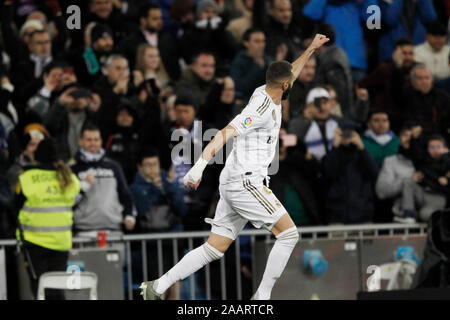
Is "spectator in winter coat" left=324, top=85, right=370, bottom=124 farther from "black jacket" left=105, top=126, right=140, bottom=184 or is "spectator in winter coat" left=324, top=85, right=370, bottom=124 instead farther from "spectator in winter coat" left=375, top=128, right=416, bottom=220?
"black jacket" left=105, top=126, right=140, bottom=184

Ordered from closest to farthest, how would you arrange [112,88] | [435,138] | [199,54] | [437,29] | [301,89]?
[435,138] < [112,88] < [199,54] < [301,89] < [437,29]

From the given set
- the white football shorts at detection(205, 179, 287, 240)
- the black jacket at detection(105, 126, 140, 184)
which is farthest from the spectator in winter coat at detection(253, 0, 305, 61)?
the white football shorts at detection(205, 179, 287, 240)

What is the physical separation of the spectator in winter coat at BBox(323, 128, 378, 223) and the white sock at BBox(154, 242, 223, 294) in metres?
3.72

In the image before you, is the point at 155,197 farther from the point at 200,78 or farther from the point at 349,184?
the point at 349,184

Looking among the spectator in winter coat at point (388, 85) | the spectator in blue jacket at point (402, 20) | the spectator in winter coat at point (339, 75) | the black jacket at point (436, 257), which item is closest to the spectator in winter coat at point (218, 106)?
the spectator in winter coat at point (339, 75)

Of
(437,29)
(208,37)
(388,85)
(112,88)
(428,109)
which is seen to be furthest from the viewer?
(437,29)

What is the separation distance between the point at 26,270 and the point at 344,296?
3626 millimetres

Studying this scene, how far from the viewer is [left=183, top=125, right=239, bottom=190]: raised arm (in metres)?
8.34

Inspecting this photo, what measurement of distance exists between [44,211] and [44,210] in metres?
0.01

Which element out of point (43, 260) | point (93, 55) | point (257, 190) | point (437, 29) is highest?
point (437, 29)

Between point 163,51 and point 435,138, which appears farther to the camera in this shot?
point 163,51

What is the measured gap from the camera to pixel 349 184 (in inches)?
498

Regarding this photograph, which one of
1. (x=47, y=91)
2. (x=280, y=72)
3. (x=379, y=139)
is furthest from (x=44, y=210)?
(x=379, y=139)
